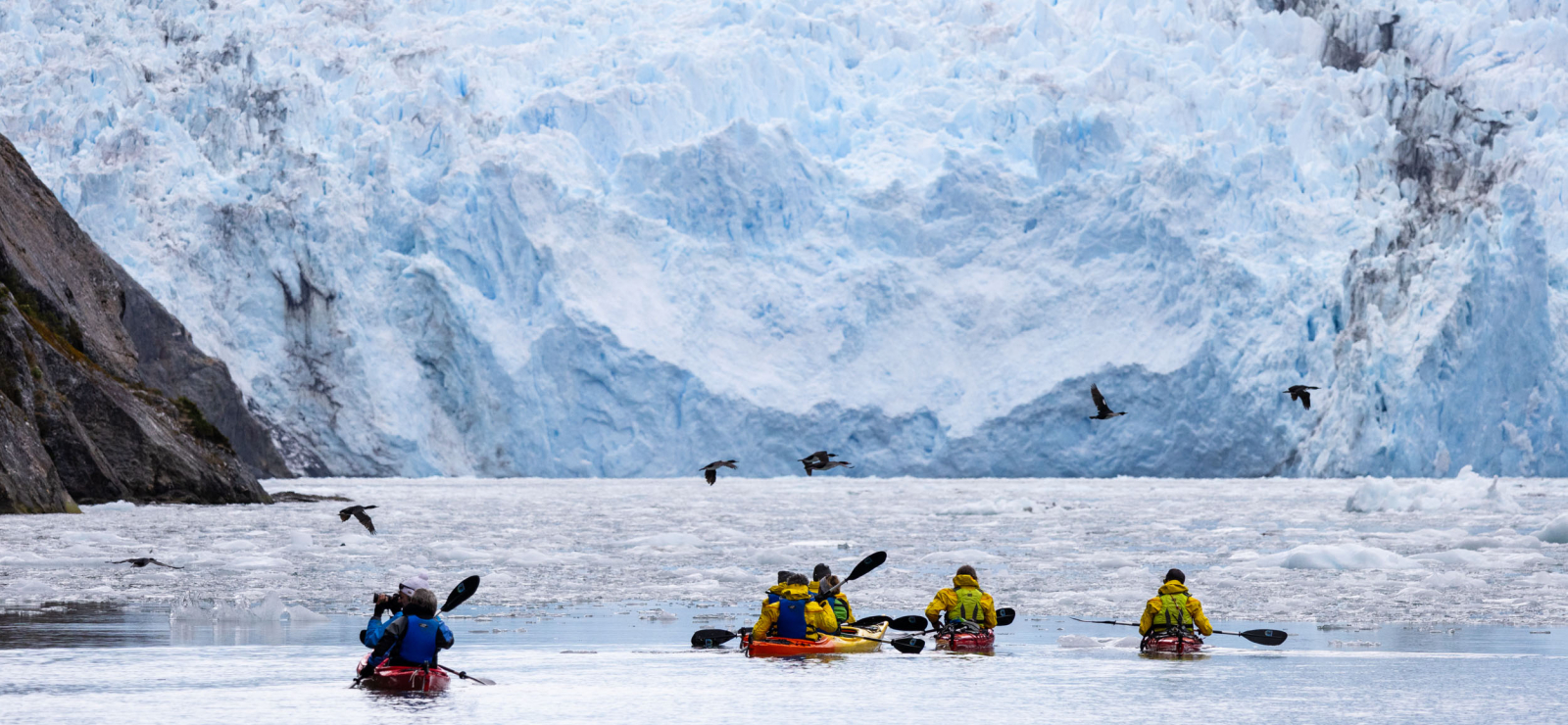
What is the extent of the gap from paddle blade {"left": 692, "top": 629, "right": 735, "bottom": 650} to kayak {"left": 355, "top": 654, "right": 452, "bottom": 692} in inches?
83.6

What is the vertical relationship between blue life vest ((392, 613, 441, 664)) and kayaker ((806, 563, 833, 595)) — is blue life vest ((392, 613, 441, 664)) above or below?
below

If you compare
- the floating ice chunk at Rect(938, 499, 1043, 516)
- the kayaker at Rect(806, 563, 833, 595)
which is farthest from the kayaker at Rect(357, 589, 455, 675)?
the floating ice chunk at Rect(938, 499, 1043, 516)

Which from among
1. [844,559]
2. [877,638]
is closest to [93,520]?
[844,559]

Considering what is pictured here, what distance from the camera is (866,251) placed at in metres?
50.0

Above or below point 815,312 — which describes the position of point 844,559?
below

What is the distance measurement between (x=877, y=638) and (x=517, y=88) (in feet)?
135

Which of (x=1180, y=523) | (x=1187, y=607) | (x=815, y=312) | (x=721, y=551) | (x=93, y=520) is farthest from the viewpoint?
(x=815, y=312)

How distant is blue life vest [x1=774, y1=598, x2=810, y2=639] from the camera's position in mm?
10211

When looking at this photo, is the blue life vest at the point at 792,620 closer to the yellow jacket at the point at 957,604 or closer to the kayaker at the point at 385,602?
the yellow jacket at the point at 957,604

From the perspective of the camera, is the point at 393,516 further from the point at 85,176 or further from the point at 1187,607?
the point at 85,176

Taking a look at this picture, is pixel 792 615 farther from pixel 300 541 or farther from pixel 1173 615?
pixel 300 541

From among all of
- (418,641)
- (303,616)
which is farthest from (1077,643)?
(303,616)

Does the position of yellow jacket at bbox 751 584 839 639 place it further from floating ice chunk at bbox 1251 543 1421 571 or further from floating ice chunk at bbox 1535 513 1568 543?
floating ice chunk at bbox 1535 513 1568 543

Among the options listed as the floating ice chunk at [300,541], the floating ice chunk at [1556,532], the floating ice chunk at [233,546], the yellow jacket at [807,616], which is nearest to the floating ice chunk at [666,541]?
the floating ice chunk at [300,541]
